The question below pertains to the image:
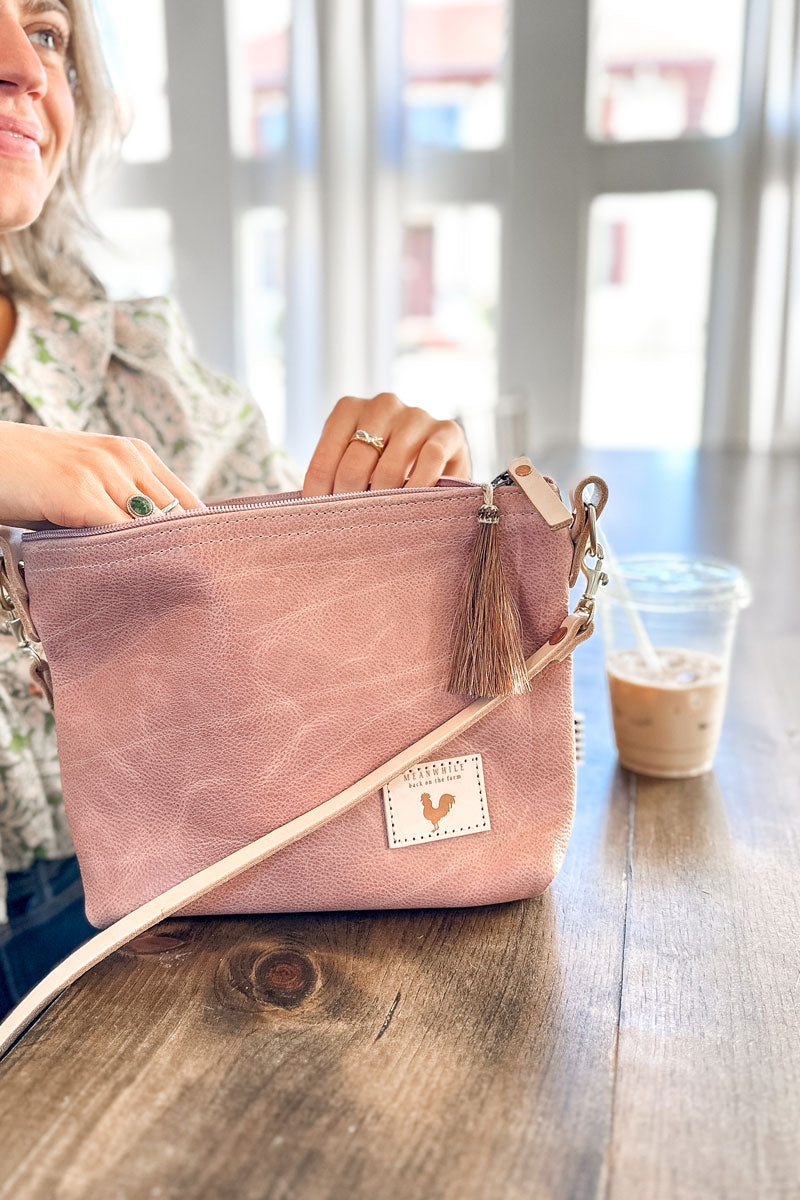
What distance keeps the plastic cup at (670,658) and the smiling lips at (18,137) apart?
50cm

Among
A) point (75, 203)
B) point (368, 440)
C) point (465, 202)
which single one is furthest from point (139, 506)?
point (465, 202)

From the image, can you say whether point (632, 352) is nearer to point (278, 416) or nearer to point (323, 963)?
point (278, 416)

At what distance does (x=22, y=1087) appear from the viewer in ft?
1.24

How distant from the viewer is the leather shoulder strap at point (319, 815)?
46 cm

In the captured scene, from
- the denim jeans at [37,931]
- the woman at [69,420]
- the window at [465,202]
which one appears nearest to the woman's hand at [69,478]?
the woman at [69,420]

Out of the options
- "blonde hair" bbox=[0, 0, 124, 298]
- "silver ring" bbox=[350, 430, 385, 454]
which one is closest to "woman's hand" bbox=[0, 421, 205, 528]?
"silver ring" bbox=[350, 430, 385, 454]

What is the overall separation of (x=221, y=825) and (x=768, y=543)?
1.17 meters

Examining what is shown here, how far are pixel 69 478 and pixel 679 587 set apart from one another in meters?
0.41

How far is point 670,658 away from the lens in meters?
0.69

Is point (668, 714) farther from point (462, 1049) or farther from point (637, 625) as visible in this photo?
point (462, 1049)

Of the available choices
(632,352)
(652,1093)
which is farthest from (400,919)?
(632,352)

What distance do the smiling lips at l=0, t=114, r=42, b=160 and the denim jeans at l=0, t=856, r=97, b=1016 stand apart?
1.65 ft

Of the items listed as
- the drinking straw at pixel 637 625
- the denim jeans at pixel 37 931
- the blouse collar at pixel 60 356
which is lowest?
the denim jeans at pixel 37 931

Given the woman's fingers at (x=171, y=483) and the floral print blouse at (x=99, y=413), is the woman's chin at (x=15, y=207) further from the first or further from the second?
the woman's fingers at (x=171, y=483)
